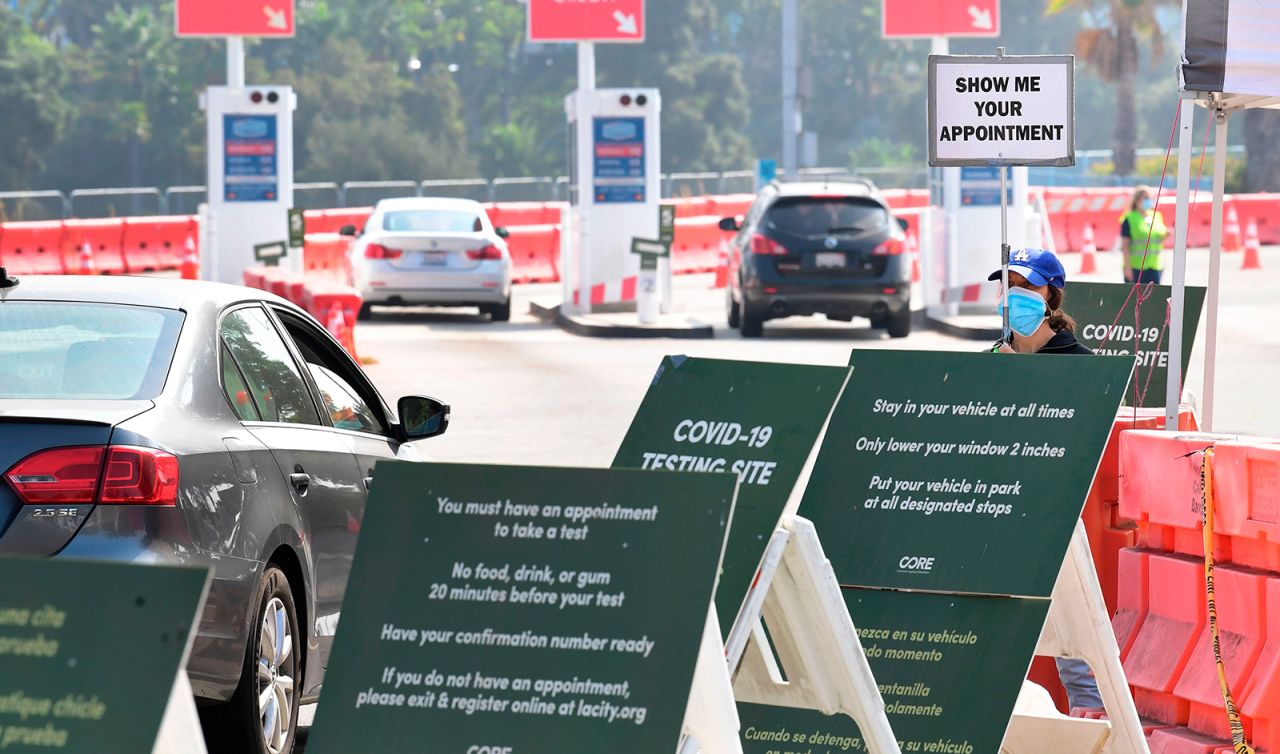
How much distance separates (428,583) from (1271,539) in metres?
2.93

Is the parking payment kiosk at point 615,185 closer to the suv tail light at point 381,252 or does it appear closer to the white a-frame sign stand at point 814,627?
the suv tail light at point 381,252

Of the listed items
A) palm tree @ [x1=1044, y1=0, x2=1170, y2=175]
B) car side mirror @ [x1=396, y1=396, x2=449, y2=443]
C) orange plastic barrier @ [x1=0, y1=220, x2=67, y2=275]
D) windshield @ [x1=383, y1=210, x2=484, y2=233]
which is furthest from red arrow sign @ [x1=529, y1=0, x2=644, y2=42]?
palm tree @ [x1=1044, y1=0, x2=1170, y2=175]

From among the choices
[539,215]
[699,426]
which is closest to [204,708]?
[699,426]

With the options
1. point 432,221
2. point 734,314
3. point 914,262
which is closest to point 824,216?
point 734,314

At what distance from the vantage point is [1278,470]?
587 cm

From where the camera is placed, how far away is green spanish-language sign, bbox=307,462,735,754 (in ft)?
12.6

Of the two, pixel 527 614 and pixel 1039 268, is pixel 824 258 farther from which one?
pixel 527 614

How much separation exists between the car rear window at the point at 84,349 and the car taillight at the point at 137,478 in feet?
1.06

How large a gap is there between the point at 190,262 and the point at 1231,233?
59.4ft

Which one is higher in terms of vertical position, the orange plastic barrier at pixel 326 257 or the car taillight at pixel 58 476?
the car taillight at pixel 58 476

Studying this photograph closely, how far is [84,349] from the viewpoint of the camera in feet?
19.3

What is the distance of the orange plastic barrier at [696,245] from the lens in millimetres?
35469

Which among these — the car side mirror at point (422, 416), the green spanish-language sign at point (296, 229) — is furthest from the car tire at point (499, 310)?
the car side mirror at point (422, 416)

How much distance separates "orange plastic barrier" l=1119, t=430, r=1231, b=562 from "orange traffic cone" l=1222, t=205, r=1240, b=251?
103ft
